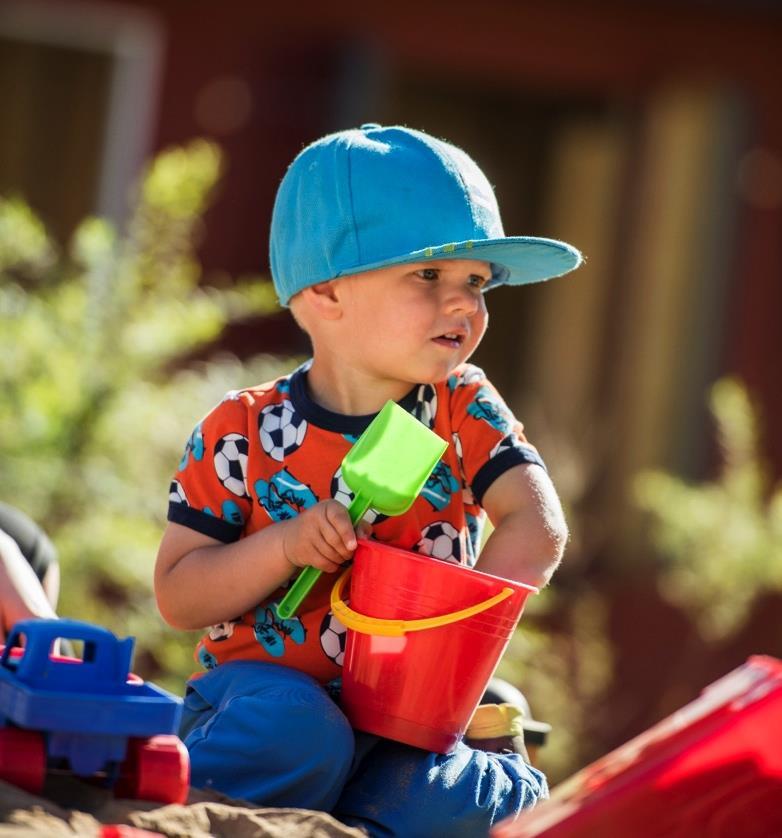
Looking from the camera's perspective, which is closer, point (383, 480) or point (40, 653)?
point (40, 653)

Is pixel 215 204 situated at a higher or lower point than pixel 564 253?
lower

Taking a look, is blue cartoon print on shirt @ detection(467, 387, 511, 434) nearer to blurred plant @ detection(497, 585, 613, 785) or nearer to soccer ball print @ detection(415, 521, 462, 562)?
soccer ball print @ detection(415, 521, 462, 562)

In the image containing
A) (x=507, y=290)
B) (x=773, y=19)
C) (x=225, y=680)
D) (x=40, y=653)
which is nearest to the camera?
(x=40, y=653)

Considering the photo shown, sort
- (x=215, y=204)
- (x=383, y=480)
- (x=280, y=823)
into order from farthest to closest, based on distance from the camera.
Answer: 1. (x=215, y=204)
2. (x=383, y=480)
3. (x=280, y=823)

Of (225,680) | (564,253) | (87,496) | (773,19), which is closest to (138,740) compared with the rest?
(225,680)

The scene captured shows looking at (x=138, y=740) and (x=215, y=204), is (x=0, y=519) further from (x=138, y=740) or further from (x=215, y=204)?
(x=215, y=204)

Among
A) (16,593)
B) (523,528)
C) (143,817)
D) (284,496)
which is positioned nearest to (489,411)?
(523,528)

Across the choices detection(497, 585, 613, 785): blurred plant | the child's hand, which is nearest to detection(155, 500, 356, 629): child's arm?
the child's hand

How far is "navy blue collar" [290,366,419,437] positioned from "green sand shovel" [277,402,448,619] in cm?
30

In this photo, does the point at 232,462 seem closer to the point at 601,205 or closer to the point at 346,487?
the point at 346,487

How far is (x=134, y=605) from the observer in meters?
4.72

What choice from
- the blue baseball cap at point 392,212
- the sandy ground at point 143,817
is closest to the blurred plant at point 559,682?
the blue baseball cap at point 392,212

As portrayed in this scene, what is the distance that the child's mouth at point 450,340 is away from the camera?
2.57 m

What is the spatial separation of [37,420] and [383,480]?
7.96 ft
